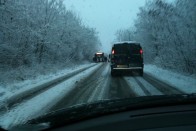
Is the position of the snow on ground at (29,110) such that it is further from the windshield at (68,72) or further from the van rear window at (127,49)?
the van rear window at (127,49)

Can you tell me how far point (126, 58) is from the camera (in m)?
23.3

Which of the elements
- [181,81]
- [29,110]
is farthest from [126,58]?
[29,110]

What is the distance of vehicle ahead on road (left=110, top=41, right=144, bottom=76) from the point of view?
2328 centimetres

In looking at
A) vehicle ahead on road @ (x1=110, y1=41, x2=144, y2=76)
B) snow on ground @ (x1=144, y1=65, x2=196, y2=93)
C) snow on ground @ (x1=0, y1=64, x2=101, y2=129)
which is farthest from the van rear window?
snow on ground @ (x1=0, y1=64, x2=101, y2=129)

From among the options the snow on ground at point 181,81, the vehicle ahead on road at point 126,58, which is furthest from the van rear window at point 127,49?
the snow on ground at point 181,81

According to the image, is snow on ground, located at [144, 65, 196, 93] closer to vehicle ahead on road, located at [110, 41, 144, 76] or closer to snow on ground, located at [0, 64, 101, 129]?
vehicle ahead on road, located at [110, 41, 144, 76]

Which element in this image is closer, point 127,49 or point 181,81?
point 181,81

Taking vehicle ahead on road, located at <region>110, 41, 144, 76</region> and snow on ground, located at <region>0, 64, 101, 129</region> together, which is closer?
snow on ground, located at <region>0, 64, 101, 129</region>

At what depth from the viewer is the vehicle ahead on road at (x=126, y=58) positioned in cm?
2328

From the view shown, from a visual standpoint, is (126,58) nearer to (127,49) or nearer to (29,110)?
(127,49)

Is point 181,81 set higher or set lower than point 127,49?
lower

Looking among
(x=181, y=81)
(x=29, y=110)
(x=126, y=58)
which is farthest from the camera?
(x=126, y=58)

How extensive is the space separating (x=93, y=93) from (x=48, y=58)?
93.0 ft

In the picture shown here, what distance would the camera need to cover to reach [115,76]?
2339 cm
